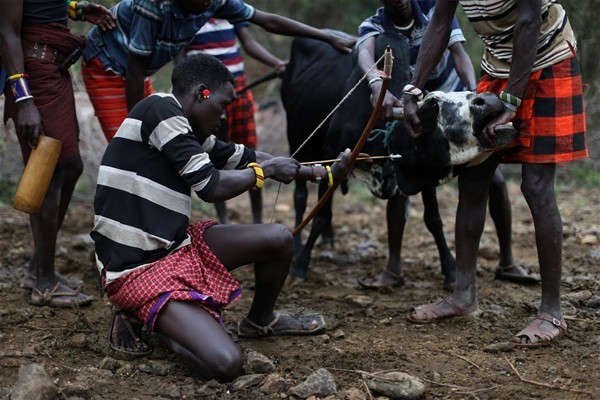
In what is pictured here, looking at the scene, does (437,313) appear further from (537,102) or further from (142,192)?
(142,192)

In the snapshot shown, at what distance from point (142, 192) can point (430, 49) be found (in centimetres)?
162

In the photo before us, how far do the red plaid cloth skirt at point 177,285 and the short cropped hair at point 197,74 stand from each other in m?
0.72

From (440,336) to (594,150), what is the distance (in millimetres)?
5333

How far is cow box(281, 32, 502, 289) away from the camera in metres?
3.77

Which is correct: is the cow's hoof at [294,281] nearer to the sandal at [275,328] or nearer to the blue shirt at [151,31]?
the sandal at [275,328]

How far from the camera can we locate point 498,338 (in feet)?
12.6

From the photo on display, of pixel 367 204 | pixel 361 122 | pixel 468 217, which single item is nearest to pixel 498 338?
pixel 468 217

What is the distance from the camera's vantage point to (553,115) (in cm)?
363

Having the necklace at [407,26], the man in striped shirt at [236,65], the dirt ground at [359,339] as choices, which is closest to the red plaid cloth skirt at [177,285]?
the dirt ground at [359,339]

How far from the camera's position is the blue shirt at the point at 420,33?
457 centimetres

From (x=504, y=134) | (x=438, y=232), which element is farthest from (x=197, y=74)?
(x=438, y=232)

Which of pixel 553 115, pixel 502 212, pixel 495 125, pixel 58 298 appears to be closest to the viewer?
pixel 495 125

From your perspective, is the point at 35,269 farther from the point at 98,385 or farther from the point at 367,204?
the point at 367,204

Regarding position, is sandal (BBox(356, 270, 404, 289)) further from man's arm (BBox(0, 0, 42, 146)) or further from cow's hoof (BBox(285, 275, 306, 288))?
man's arm (BBox(0, 0, 42, 146))
